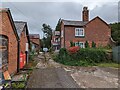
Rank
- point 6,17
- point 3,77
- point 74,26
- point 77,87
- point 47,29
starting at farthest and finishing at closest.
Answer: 1. point 47,29
2. point 74,26
3. point 6,17
4. point 77,87
5. point 3,77

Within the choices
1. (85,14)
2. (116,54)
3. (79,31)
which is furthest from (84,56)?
(85,14)

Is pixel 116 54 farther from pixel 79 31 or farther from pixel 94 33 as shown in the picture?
pixel 79 31

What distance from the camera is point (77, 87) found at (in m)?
8.34

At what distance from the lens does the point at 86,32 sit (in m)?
28.8

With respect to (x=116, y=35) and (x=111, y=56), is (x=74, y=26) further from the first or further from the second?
(x=116, y=35)

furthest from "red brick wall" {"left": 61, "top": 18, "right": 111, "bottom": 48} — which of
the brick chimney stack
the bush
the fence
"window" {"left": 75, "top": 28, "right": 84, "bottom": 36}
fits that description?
the fence

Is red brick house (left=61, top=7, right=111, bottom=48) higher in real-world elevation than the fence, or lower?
higher

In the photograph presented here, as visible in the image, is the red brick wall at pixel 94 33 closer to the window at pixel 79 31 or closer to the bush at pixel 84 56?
the window at pixel 79 31

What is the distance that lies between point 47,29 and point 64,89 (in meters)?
77.8

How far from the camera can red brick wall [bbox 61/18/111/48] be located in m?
Answer: 28.4

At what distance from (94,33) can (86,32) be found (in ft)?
5.38

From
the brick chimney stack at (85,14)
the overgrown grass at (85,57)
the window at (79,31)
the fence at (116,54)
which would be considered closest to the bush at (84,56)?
the overgrown grass at (85,57)

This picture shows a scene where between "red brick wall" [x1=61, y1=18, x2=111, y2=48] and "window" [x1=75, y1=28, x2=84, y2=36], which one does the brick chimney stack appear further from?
"window" [x1=75, y1=28, x2=84, y2=36]

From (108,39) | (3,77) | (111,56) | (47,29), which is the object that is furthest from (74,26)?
(47,29)
